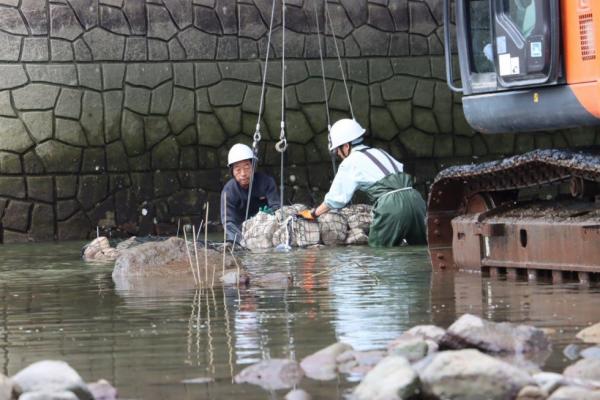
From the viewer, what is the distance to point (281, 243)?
15492 millimetres

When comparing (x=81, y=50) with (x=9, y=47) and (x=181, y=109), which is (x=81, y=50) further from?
(x=181, y=109)

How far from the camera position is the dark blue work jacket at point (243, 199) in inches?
650

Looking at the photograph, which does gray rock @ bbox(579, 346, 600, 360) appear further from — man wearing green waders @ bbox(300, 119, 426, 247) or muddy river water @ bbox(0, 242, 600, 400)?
man wearing green waders @ bbox(300, 119, 426, 247)

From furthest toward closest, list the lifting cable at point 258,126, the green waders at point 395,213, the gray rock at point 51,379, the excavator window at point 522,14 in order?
the lifting cable at point 258,126 → the green waders at point 395,213 → the excavator window at point 522,14 → the gray rock at point 51,379

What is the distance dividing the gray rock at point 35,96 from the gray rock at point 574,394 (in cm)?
1280

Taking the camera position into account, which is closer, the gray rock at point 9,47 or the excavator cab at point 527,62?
the excavator cab at point 527,62

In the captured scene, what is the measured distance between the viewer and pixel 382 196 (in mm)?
15531

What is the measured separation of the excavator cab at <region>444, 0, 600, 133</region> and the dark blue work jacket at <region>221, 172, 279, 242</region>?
4640mm

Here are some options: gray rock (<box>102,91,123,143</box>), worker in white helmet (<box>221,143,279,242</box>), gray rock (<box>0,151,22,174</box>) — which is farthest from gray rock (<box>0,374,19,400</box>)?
gray rock (<box>102,91,123,143</box>)

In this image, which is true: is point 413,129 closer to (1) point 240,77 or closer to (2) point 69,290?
(1) point 240,77

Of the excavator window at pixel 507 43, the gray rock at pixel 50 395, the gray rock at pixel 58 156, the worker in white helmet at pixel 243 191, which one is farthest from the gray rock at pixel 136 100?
the gray rock at pixel 50 395

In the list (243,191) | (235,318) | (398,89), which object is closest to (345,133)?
(243,191)

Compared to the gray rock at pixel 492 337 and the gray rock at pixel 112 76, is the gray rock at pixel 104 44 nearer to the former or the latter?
the gray rock at pixel 112 76

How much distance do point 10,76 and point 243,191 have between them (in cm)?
315
